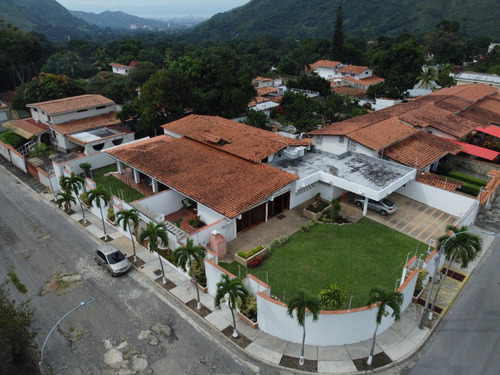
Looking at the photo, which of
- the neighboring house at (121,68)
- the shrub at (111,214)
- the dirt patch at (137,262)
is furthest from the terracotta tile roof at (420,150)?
the neighboring house at (121,68)

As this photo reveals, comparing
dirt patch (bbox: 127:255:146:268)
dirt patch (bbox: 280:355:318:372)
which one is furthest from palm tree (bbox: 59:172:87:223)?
dirt patch (bbox: 280:355:318:372)

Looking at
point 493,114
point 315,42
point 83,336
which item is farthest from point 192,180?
point 315,42

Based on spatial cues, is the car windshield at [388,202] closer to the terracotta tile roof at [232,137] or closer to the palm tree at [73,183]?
the terracotta tile roof at [232,137]

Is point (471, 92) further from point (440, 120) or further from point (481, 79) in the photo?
point (481, 79)

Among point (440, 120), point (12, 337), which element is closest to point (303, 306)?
point (12, 337)

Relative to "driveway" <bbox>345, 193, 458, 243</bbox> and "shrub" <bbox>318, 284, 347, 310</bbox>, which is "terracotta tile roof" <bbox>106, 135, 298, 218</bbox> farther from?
"shrub" <bbox>318, 284, 347, 310</bbox>
